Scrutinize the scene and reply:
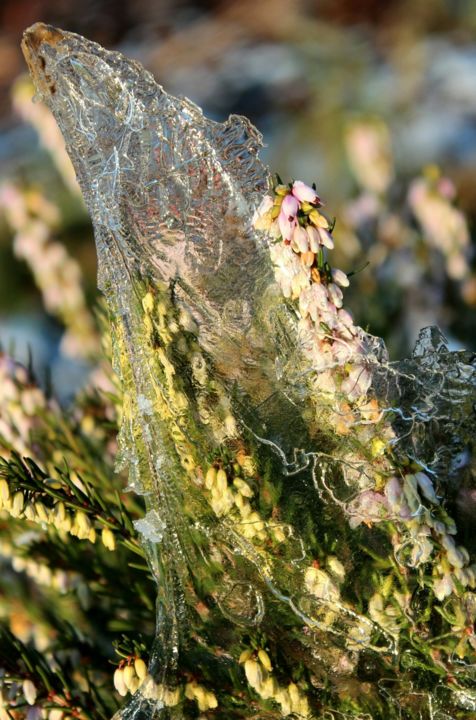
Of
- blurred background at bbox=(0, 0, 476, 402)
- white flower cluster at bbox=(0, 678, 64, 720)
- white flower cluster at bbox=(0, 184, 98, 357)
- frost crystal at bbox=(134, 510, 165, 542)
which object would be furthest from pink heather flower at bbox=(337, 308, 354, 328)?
blurred background at bbox=(0, 0, 476, 402)

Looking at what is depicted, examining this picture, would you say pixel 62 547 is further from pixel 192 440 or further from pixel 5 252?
pixel 5 252

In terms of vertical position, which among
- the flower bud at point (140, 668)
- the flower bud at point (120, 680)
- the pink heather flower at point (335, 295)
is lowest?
the flower bud at point (120, 680)

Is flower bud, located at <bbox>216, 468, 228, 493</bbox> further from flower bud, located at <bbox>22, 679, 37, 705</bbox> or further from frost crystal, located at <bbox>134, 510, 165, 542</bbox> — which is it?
flower bud, located at <bbox>22, 679, 37, 705</bbox>

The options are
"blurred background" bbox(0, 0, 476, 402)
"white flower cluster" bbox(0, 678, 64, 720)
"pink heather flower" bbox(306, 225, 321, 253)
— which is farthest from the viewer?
"blurred background" bbox(0, 0, 476, 402)

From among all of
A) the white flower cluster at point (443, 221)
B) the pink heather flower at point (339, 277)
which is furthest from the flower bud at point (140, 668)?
the white flower cluster at point (443, 221)

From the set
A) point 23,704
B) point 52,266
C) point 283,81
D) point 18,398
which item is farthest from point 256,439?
point 283,81

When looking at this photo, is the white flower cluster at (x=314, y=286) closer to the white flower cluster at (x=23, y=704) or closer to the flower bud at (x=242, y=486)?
the flower bud at (x=242, y=486)

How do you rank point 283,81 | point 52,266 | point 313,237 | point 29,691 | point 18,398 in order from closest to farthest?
point 313,237
point 29,691
point 18,398
point 52,266
point 283,81

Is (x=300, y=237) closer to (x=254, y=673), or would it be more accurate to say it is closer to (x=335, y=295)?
(x=335, y=295)
